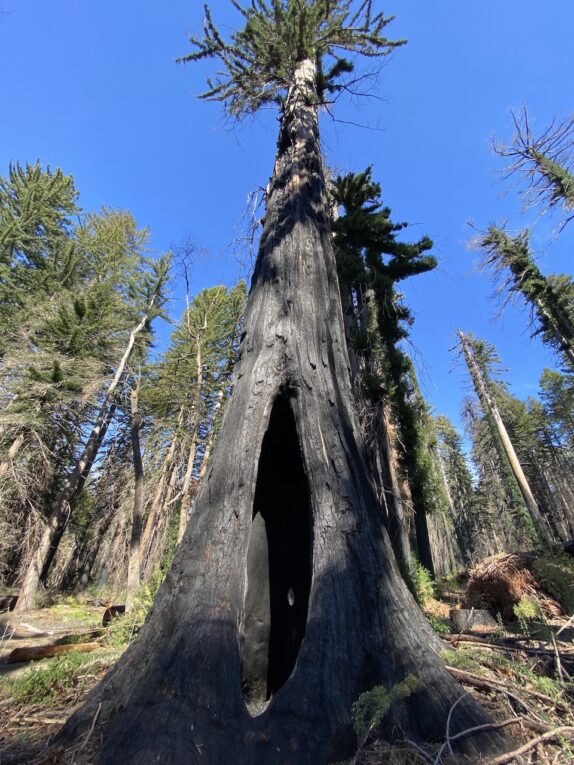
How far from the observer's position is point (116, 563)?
40.8 ft

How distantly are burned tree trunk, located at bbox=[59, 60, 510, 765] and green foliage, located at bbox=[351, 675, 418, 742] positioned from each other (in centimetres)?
7

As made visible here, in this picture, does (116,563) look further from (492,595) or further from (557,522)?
(557,522)

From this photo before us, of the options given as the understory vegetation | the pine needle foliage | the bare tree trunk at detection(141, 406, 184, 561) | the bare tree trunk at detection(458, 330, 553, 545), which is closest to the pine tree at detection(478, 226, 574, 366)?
the understory vegetation

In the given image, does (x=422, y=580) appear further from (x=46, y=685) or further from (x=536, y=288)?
(x=536, y=288)

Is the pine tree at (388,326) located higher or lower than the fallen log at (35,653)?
higher

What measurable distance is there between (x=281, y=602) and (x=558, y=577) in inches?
204

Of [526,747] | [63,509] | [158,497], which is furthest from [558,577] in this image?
[63,509]

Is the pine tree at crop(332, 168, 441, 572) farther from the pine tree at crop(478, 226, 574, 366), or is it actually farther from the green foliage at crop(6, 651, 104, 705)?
the pine tree at crop(478, 226, 574, 366)

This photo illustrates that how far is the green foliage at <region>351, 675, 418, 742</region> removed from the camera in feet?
4.53

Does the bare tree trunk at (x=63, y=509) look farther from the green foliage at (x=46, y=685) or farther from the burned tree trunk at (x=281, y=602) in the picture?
the burned tree trunk at (x=281, y=602)

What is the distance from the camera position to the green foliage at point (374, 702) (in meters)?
1.38

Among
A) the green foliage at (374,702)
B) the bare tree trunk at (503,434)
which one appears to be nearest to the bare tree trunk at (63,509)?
the green foliage at (374,702)

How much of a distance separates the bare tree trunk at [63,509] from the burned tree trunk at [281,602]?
1254 cm

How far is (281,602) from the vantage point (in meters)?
2.31
